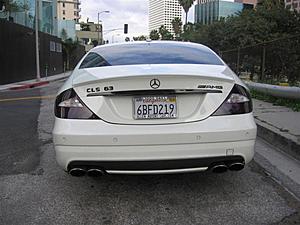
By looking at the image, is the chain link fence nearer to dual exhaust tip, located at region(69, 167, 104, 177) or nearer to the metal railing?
the metal railing

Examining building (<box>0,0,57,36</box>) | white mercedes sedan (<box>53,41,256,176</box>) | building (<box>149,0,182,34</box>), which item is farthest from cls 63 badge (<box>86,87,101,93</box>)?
building (<box>149,0,182,34</box>)

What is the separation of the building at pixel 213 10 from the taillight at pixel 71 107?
Result: 287 feet

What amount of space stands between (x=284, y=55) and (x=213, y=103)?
9020 millimetres

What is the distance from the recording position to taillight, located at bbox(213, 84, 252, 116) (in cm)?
380

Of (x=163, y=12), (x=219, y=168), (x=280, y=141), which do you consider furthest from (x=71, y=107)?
(x=163, y=12)

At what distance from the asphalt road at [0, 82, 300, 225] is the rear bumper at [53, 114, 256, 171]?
421mm

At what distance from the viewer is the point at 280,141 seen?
6.27m

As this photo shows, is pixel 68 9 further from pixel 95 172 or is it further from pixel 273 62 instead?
pixel 95 172

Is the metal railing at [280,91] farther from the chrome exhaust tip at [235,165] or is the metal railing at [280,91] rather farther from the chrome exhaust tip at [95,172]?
the chrome exhaust tip at [95,172]

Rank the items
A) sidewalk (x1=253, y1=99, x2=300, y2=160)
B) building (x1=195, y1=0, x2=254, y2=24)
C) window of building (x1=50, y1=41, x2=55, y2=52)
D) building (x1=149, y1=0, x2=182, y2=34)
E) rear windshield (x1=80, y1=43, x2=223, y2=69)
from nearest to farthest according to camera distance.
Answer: rear windshield (x1=80, y1=43, x2=223, y2=69) < sidewalk (x1=253, y1=99, x2=300, y2=160) < window of building (x1=50, y1=41, x2=55, y2=52) < building (x1=195, y1=0, x2=254, y2=24) < building (x1=149, y1=0, x2=182, y2=34)

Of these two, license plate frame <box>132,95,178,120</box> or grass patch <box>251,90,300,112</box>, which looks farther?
grass patch <box>251,90,300,112</box>

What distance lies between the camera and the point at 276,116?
820 cm

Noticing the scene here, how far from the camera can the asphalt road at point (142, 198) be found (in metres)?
3.60

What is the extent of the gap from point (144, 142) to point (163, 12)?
12799 centimetres
